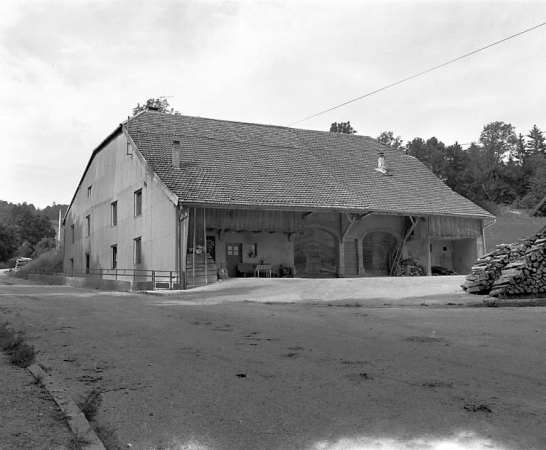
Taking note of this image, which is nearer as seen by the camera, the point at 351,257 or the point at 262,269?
the point at 262,269

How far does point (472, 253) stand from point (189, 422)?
3156 centimetres

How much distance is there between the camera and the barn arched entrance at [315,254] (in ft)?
98.8

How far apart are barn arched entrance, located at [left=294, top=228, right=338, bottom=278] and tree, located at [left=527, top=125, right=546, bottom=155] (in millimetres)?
94827

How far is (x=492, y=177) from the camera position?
97.2m

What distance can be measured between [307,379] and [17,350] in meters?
3.66

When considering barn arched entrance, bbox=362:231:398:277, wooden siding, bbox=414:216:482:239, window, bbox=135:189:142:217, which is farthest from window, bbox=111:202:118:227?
wooden siding, bbox=414:216:482:239

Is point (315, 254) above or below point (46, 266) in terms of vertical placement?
above

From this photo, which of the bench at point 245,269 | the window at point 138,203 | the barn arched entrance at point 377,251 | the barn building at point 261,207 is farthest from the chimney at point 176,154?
the barn arched entrance at point 377,251

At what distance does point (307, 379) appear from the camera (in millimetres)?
6109

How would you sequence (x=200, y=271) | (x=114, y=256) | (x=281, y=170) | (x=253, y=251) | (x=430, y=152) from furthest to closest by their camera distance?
(x=430, y=152), (x=114, y=256), (x=281, y=170), (x=253, y=251), (x=200, y=271)

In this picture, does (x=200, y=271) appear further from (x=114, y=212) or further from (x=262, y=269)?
(x=114, y=212)

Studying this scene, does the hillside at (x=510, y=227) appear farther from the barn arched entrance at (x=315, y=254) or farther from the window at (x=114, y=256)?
the window at (x=114, y=256)

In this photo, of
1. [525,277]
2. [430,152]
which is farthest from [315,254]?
[430,152]

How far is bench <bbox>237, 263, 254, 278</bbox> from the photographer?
2800cm
